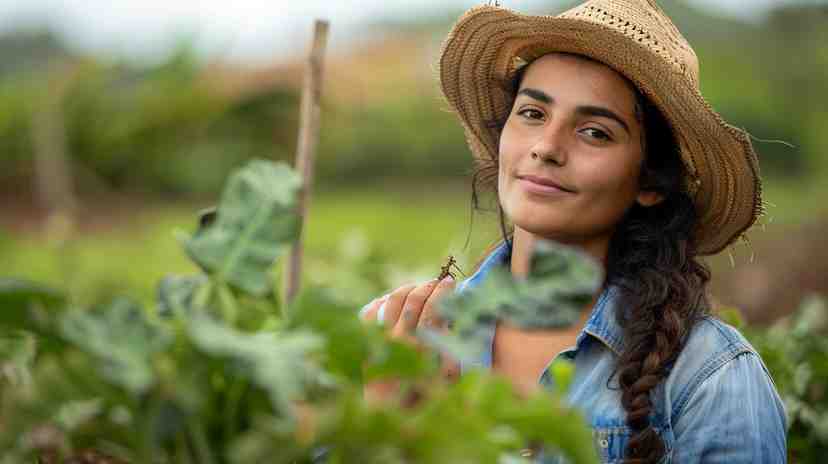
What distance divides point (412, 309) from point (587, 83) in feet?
1.86

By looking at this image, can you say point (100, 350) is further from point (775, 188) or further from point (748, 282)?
point (775, 188)

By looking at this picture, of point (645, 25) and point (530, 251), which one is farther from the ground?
point (645, 25)

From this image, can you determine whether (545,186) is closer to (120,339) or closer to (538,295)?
(538,295)

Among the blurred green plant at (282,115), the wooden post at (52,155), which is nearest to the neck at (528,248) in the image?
the wooden post at (52,155)

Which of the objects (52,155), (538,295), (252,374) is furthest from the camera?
(52,155)

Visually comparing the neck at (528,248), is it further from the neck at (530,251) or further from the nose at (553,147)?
the nose at (553,147)

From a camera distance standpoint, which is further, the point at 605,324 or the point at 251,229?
the point at 605,324

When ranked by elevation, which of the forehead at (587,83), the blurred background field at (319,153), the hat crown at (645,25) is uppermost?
the hat crown at (645,25)

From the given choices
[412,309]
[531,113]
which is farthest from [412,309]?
[531,113]

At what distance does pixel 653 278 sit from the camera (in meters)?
2.08

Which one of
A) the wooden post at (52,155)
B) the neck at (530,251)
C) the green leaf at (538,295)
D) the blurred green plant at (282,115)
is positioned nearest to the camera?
the green leaf at (538,295)

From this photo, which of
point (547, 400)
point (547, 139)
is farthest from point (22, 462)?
point (547, 139)

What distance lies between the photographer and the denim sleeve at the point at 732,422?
1887mm

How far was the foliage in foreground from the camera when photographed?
37.6 inches
